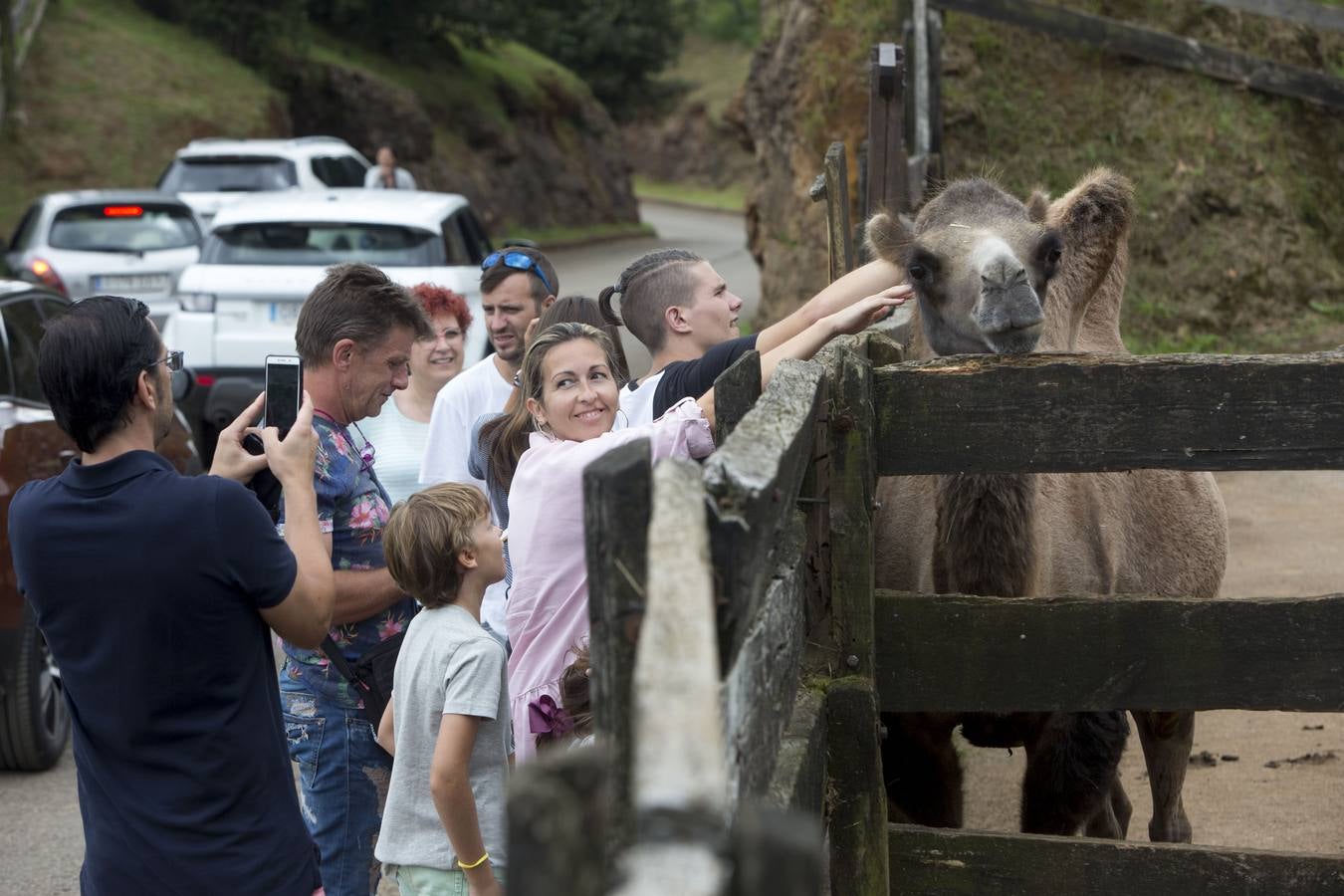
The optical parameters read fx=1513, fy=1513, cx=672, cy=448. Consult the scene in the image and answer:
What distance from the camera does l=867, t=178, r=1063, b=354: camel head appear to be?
4266mm

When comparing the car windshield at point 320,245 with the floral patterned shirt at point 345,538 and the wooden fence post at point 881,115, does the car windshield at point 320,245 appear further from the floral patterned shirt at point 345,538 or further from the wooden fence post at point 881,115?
the floral patterned shirt at point 345,538

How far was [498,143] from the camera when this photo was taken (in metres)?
34.5

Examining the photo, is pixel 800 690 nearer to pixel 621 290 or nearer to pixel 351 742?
pixel 351 742

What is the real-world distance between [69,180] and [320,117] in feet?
24.5

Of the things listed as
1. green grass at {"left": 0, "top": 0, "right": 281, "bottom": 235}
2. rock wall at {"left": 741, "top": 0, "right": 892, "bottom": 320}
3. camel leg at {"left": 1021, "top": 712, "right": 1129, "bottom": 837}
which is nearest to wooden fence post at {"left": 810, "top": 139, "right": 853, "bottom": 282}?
camel leg at {"left": 1021, "top": 712, "right": 1129, "bottom": 837}

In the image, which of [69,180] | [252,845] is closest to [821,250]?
[252,845]

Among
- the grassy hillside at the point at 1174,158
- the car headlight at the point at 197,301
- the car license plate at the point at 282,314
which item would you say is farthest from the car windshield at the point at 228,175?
the grassy hillside at the point at 1174,158

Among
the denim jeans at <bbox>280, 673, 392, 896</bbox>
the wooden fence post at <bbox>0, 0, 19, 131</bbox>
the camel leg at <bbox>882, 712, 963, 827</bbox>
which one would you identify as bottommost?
the camel leg at <bbox>882, 712, 963, 827</bbox>

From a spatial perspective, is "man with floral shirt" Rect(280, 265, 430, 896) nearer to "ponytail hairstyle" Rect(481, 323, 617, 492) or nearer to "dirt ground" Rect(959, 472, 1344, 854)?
"ponytail hairstyle" Rect(481, 323, 617, 492)

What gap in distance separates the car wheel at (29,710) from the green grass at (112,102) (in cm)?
1776

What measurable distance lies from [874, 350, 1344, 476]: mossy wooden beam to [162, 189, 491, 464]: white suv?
25.0ft

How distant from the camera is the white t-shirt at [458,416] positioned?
512cm

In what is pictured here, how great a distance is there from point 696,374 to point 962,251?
2.87 ft

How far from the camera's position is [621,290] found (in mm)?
4781
